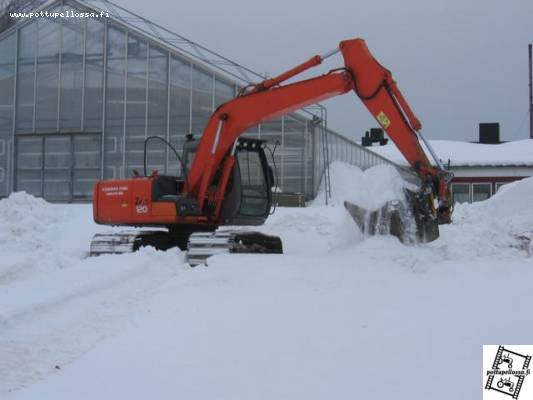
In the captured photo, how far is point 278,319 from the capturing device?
6.09 meters

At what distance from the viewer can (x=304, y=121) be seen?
810 inches

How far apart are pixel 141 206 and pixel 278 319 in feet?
18.5

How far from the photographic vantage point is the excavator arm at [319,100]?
9.19 m

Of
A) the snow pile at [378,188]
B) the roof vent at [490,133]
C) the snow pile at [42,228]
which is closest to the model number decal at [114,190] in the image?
the snow pile at [42,228]

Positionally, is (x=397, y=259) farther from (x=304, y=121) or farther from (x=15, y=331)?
(x=304, y=121)

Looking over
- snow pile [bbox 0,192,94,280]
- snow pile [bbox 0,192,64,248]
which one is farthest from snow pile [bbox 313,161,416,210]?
snow pile [bbox 0,192,64,248]

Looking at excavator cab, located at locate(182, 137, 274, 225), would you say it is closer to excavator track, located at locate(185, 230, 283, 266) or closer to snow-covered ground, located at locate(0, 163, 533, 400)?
excavator track, located at locate(185, 230, 283, 266)

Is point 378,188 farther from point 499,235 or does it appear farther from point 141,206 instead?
point 141,206

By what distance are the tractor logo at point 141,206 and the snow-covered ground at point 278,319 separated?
153 cm

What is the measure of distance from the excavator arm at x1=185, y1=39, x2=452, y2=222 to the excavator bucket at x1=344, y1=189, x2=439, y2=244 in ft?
0.57

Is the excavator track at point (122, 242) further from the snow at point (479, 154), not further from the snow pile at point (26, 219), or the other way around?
the snow at point (479, 154)

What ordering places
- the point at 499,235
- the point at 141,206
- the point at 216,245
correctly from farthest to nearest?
the point at 141,206
the point at 216,245
the point at 499,235

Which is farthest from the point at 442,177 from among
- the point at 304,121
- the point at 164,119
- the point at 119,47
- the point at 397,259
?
the point at 119,47

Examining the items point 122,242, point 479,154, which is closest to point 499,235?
point 122,242
